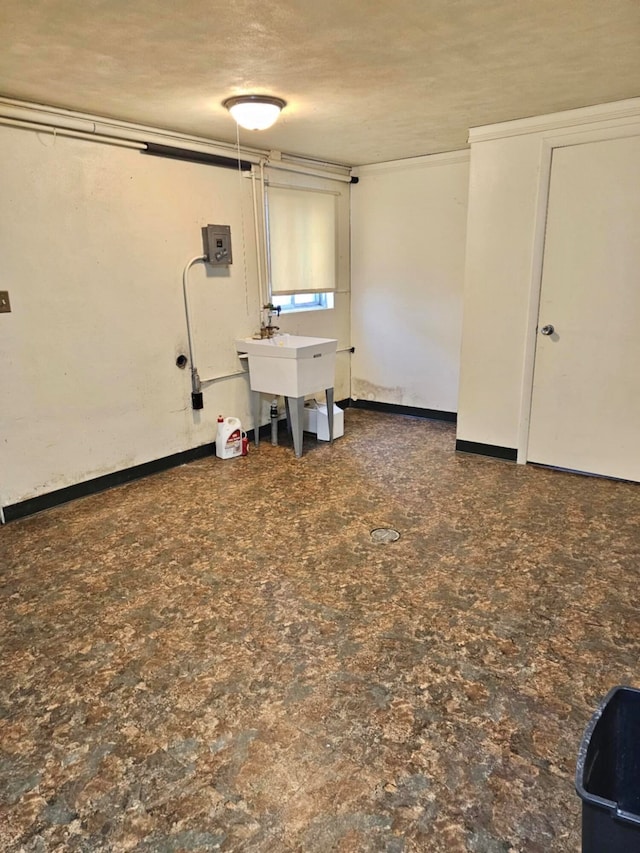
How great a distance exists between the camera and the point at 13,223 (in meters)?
2.91

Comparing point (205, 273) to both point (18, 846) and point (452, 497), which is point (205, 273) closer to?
point (452, 497)

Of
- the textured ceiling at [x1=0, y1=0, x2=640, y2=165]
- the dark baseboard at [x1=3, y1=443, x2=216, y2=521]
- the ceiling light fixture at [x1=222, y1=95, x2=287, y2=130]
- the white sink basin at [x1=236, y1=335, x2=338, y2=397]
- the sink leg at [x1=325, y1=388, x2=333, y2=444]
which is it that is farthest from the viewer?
the sink leg at [x1=325, y1=388, x2=333, y2=444]

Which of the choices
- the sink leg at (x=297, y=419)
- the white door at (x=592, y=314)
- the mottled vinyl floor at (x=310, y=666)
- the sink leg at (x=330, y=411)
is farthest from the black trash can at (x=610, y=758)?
the sink leg at (x=330, y=411)

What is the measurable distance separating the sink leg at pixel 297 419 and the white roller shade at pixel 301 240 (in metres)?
1.09

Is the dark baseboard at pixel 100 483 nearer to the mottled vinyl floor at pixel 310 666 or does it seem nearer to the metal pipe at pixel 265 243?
the mottled vinyl floor at pixel 310 666

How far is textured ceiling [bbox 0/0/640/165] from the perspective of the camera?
1.86m

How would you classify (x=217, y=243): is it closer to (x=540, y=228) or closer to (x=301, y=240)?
(x=301, y=240)

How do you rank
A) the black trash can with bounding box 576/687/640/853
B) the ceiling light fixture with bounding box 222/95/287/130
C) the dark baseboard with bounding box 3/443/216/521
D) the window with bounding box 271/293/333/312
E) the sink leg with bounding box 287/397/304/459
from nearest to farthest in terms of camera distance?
the black trash can with bounding box 576/687/640/853 → the ceiling light fixture with bounding box 222/95/287/130 → the dark baseboard with bounding box 3/443/216/521 → the sink leg with bounding box 287/397/304/459 → the window with bounding box 271/293/333/312

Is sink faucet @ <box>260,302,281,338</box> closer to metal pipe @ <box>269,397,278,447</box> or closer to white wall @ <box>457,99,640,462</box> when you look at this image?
metal pipe @ <box>269,397,278,447</box>

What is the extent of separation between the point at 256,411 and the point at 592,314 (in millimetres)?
2627

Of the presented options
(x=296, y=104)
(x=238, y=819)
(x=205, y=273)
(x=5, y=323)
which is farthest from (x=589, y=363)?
(x=5, y=323)

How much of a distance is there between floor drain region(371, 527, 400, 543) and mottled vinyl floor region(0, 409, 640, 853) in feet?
0.20

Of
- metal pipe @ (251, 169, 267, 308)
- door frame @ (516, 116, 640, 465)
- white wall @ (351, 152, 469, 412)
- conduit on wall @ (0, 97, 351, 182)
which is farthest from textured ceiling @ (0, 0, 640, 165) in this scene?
white wall @ (351, 152, 469, 412)

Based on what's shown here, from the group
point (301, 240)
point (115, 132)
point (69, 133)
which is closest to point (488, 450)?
point (301, 240)
